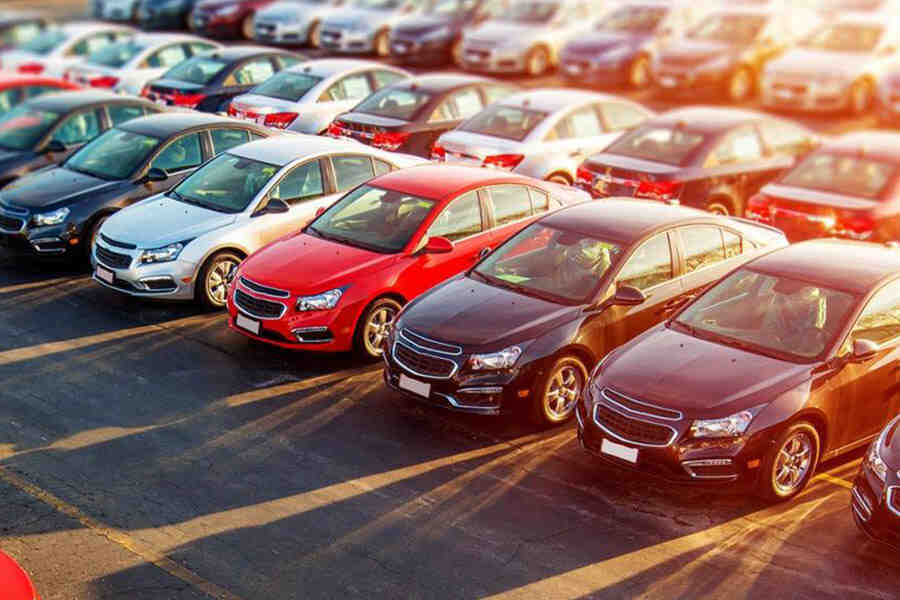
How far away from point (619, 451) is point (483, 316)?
1.97m

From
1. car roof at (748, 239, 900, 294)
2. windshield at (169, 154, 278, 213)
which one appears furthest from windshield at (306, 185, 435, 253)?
car roof at (748, 239, 900, 294)

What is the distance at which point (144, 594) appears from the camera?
26.7ft

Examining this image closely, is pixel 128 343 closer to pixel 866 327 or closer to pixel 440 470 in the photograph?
pixel 440 470

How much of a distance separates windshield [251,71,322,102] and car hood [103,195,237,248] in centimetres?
565

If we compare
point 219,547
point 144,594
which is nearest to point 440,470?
point 219,547

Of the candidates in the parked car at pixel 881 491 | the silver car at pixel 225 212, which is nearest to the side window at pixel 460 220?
the silver car at pixel 225 212

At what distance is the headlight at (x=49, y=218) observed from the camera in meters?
14.9

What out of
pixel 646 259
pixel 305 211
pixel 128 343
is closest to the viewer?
pixel 646 259

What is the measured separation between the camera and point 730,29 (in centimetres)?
2581

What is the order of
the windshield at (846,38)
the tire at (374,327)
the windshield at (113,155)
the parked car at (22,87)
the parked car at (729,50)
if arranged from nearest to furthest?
the tire at (374,327)
the windshield at (113,155)
the parked car at (22,87)
the windshield at (846,38)
the parked car at (729,50)

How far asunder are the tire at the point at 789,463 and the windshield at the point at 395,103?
1002 cm

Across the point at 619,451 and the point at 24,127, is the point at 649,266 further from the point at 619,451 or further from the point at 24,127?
the point at 24,127

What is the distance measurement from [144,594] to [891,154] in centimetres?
1087

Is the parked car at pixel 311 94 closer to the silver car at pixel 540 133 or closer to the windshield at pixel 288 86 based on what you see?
the windshield at pixel 288 86
